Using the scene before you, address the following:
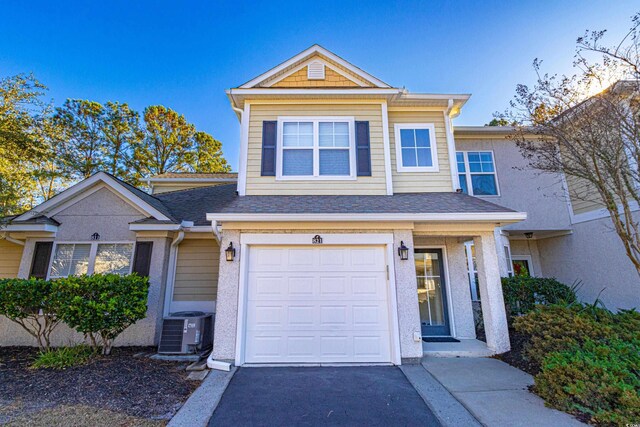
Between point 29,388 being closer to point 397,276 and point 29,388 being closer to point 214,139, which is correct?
point 397,276

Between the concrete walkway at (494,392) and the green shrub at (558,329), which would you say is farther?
the green shrub at (558,329)

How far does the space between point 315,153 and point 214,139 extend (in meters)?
18.9

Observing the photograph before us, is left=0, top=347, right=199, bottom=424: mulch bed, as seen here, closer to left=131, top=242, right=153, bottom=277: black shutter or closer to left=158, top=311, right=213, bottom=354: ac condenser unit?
left=158, top=311, right=213, bottom=354: ac condenser unit

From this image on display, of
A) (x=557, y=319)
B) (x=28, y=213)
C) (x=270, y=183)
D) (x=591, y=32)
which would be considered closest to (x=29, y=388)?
(x=28, y=213)

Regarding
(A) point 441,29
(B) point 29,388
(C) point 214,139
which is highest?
(C) point 214,139

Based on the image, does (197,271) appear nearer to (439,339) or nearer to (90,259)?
(90,259)

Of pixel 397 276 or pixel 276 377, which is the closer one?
pixel 276 377

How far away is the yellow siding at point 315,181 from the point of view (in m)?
6.79

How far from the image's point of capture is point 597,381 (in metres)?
3.37

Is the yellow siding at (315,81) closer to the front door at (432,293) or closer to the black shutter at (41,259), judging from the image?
the front door at (432,293)

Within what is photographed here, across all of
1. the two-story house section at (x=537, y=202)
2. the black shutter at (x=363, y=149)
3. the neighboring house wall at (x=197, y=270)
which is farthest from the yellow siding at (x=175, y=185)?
the two-story house section at (x=537, y=202)

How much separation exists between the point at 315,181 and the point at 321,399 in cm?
451

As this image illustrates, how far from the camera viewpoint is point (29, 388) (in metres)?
4.48

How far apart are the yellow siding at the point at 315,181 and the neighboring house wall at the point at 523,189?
4.70 meters
